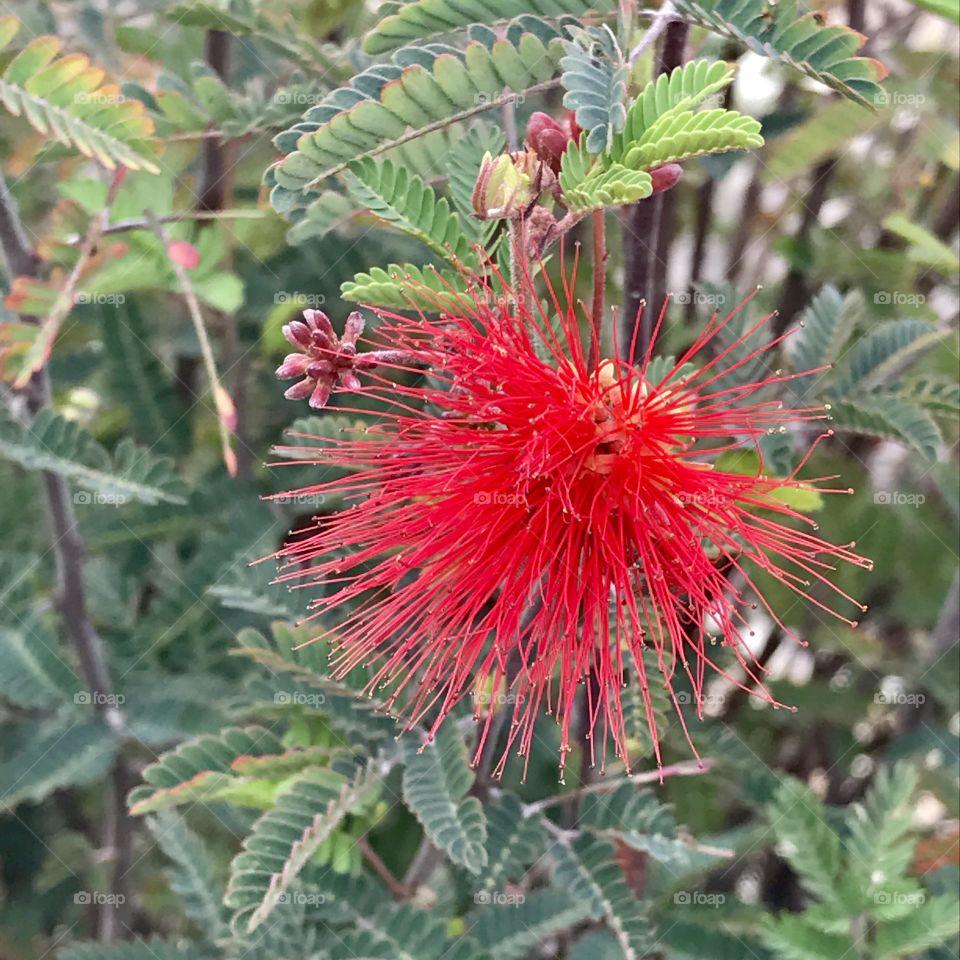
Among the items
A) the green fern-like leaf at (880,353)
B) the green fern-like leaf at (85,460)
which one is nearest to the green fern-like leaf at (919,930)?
the green fern-like leaf at (880,353)

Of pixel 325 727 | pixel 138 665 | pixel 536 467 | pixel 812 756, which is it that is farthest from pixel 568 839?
pixel 812 756

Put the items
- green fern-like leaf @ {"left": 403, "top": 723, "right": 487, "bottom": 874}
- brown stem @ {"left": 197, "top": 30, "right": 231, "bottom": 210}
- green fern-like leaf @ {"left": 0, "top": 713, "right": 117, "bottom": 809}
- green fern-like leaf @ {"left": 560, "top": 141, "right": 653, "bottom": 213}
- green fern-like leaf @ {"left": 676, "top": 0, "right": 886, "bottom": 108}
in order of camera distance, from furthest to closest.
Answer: brown stem @ {"left": 197, "top": 30, "right": 231, "bottom": 210} < green fern-like leaf @ {"left": 0, "top": 713, "right": 117, "bottom": 809} < green fern-like leaf @ {"left": 403, "top": 723, "right": 487, "bottom": 874} < green fern-like leaf @ {"left": 676, "top": 0, "right": 886, "bottom": 108} < green fern-like leaf @ {"left": 560, "top": 141, "right": 653, "bottom": 213}

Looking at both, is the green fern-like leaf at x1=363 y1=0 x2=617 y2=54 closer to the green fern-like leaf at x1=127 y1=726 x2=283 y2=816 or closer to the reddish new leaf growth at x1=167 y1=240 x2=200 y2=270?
the reddish new leaf growth at x1=167 y1=240 x2=200 y2=270

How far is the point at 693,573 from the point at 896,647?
1068mm

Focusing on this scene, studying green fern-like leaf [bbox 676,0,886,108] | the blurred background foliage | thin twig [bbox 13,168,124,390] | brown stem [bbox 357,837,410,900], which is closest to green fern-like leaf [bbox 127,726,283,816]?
the blurred background foliage

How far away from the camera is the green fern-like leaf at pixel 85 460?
979mm

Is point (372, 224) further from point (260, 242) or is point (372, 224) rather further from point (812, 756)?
point (812, 756)

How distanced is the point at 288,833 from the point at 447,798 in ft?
0.43

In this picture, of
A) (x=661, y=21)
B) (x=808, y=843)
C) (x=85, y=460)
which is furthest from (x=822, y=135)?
(x=85, y=460)

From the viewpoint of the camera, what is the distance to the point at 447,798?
0.83m

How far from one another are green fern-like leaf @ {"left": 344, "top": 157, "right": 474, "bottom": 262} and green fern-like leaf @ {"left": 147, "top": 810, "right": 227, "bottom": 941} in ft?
2.21

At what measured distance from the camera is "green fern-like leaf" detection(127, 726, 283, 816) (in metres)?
0.87

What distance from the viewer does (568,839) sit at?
0.91 metres

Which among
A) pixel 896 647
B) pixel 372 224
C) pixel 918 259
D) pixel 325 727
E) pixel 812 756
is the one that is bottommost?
pixel 812 756
